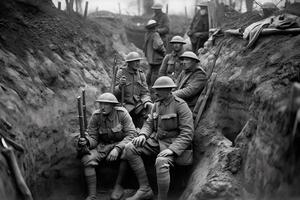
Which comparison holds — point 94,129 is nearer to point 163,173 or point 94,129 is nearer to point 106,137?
point 106,137

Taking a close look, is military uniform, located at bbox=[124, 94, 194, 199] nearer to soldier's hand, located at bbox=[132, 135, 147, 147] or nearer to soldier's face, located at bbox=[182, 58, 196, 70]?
soldier's hand, located at bbox=[132, 135, 147, 147]

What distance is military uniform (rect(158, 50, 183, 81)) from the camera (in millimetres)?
11273

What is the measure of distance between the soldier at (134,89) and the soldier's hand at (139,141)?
183cm

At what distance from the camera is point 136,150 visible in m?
8.66

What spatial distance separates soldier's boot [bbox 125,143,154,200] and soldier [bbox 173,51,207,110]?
1.69 metres

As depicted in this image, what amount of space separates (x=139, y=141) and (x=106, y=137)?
2.86ft

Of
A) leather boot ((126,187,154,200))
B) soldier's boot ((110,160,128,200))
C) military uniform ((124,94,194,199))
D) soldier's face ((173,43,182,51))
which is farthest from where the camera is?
soldier's face ((173,43,182,51))

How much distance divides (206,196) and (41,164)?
324cm

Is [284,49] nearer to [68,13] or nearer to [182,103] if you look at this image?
[182,103]

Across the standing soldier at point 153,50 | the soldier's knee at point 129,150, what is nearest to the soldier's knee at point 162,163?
the soldier's knee at point 129,150

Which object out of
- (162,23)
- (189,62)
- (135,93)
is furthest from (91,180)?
(162,23)

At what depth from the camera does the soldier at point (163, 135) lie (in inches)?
327

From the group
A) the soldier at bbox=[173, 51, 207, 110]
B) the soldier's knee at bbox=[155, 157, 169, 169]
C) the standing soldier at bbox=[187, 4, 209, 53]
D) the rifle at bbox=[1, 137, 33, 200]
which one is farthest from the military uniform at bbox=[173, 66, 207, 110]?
the rifle at bbox=[1, 137, 33, 200]

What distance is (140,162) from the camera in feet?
28.5
